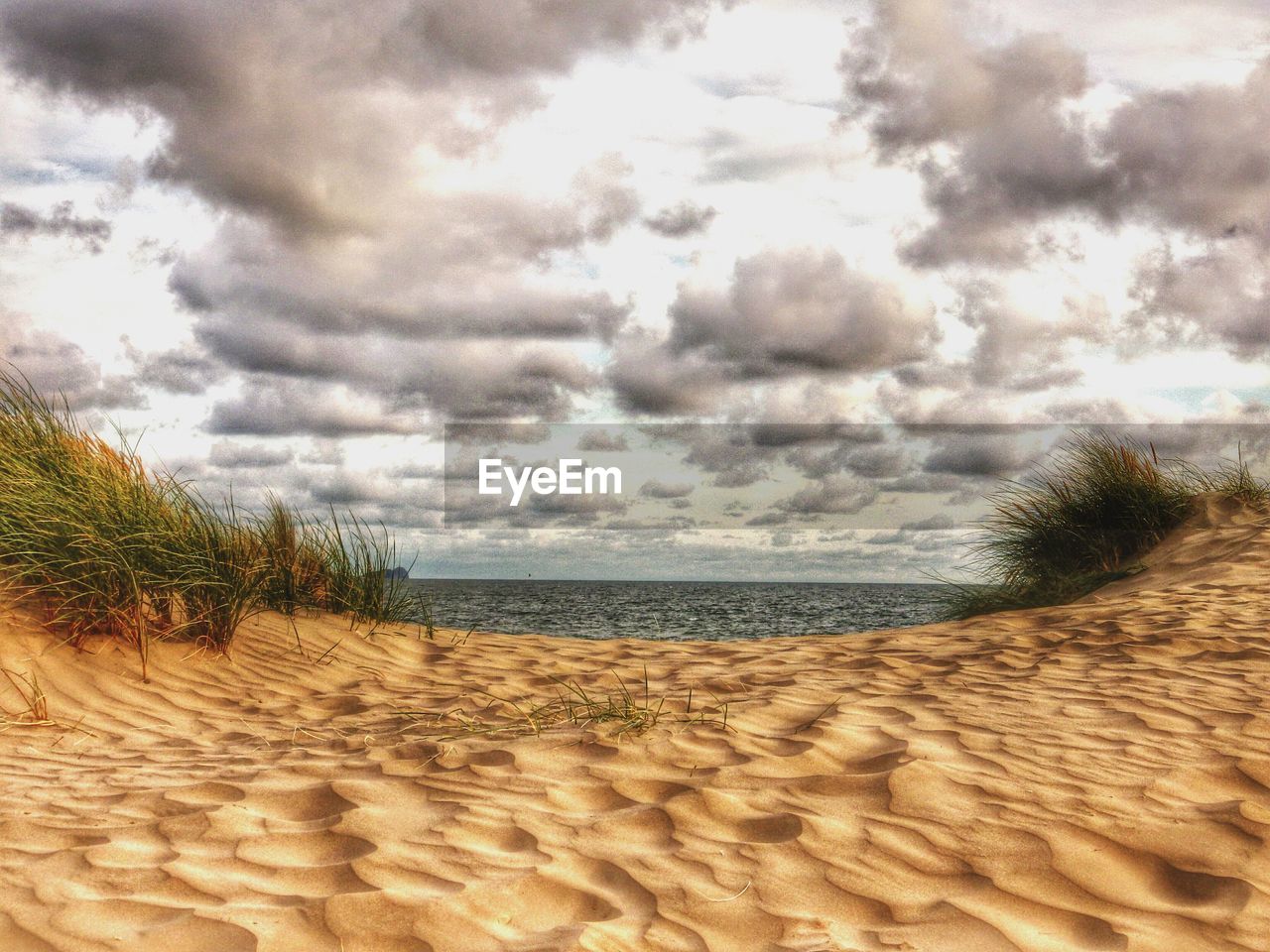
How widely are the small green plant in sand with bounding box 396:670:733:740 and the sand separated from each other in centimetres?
10

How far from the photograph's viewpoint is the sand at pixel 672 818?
8.04 feet

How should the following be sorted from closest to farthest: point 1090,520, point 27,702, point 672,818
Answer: point 672,818 < point 27,702 < point 1090,520

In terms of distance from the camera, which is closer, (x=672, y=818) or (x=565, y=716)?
(x=672, y=818)

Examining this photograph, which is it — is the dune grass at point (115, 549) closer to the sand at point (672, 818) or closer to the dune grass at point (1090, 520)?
the sand at point (672, 818)

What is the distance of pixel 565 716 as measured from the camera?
14.6ft

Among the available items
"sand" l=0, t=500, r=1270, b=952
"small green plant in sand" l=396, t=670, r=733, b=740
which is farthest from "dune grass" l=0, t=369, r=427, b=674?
"small green plant in sand" l=396, t=670, r=733, b=740

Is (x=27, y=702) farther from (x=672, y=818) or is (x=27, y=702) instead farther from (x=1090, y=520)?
(x=1090, y=520)

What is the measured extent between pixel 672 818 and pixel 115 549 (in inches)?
157

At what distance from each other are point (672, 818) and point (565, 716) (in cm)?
144

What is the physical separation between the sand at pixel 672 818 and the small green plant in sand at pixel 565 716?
0.10m

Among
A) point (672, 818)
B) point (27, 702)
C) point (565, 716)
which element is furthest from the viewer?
point (27, 702)

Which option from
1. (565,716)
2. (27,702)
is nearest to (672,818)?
(565,716)

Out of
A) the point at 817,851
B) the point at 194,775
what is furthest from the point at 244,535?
the point at 817,851

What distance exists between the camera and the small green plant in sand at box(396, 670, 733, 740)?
161 inches
